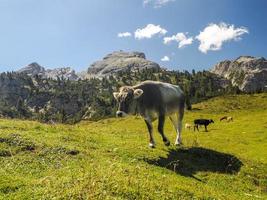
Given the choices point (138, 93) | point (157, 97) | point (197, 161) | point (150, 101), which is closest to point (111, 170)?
point (138, 93)

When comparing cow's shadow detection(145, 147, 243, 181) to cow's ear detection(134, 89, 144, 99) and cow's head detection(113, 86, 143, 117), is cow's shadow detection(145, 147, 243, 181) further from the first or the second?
cow's ear detection(134, 89, 144, 99)

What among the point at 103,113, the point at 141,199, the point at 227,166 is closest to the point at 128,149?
the point at 227,166

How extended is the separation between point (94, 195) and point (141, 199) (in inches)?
76.2

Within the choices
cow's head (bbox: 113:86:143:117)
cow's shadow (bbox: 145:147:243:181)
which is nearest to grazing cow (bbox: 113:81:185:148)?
cow's head (bbox: 113:86:143:117)

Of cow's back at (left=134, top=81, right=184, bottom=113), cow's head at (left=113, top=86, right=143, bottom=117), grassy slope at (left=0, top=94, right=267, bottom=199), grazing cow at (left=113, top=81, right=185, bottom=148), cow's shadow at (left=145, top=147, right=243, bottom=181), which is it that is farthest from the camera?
cow's back at (left=134, top=81, right=184, bottom=113)

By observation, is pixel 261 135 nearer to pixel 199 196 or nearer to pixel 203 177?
pixel 203 177

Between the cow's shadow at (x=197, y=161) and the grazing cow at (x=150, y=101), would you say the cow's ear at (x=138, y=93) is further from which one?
the cow's shadow at (x=197, y=161)

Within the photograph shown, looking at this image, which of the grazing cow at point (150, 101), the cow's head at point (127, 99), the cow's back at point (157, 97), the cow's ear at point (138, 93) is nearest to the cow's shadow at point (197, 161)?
the grazing cow at point (150, 101)

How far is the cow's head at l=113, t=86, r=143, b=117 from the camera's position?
2308 cm

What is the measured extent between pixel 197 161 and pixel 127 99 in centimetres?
552

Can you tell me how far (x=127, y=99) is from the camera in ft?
76.0

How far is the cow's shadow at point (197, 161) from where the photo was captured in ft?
68.3

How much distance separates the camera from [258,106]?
417 feet

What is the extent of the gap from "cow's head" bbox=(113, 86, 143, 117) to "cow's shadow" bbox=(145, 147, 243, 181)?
354cm
